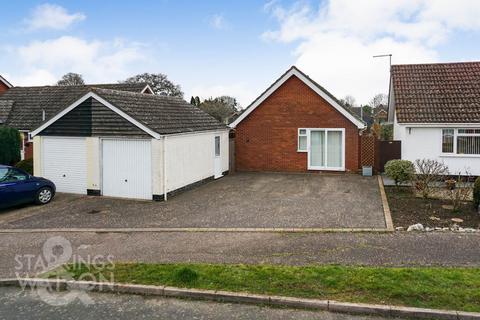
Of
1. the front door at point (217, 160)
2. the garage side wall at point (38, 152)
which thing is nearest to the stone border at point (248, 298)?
the garage side wall at point (38, 152)

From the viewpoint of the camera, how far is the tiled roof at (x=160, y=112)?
50.7 ft

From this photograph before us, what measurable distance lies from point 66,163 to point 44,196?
2.09m

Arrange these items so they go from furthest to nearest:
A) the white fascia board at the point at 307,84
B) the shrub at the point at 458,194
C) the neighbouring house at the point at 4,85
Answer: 1. the neighbouring house at the point at 4,85
2. the white fascia board at the point at 307,84
3. the shrub at the point at 458,194

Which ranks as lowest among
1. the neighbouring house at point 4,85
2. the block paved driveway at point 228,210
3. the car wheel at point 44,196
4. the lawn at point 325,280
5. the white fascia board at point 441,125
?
the lawn at point 325,280

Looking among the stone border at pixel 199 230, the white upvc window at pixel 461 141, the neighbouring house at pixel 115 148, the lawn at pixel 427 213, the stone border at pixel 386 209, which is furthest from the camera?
the white upvc window at pixel 461 141

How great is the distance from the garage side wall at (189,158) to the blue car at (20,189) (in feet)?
13.2

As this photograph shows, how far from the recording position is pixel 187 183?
55.6ft

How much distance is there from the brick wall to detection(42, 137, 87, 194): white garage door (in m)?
→ 9.16

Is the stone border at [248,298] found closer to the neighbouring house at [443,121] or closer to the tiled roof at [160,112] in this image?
the tiled roof at [160,112]

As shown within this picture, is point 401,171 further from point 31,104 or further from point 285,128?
point 31,104

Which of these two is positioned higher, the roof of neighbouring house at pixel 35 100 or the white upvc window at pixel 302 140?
the roof of neighbouring house at pixel 35 100

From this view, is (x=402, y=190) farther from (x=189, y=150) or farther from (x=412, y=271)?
(x=412, y=271)

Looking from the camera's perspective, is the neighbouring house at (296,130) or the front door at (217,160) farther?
the neighbouring house at (296,130)

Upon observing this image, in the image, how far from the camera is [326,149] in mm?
21625
